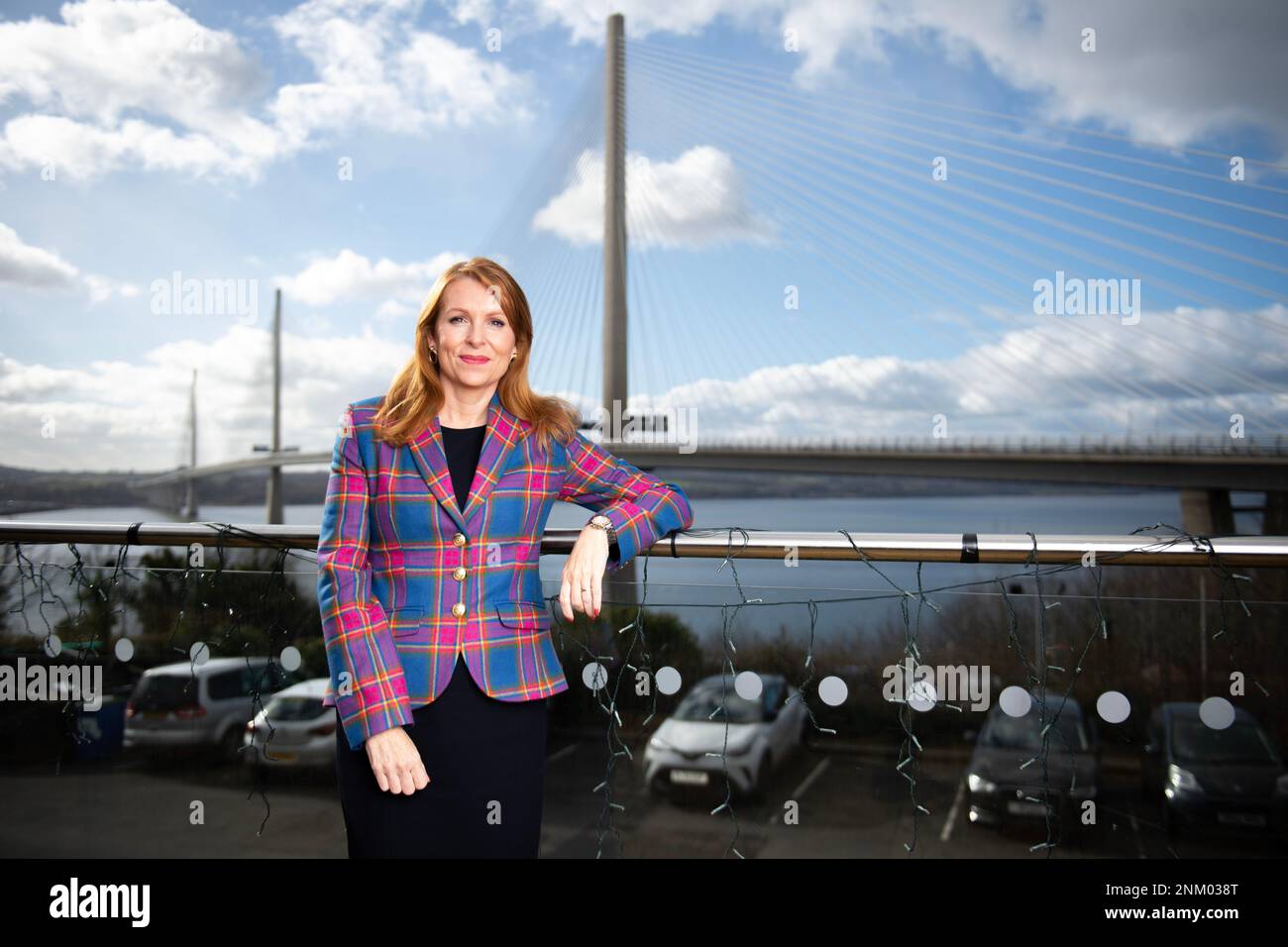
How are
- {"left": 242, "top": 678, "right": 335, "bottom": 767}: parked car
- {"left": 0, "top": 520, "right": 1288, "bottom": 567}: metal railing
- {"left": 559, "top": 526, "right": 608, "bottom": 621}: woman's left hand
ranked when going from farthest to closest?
{"left": 242, "top": 678, "right": 335, "bottom": 767}: parked car → {"left": 0, "top": 520, "right": 1288, "bottom": 567}: metal railing → {"left": 559, "top": 526, "right": 608, "bottom": 621}: woman's left hand

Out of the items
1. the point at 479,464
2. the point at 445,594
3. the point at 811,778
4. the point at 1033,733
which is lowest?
the point at 811,778

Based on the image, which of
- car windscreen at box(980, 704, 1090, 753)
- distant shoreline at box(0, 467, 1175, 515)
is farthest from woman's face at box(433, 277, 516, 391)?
distant shoreline at box(0, 467, 1175, 515)

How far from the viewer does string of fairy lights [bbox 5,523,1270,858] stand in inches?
60.4

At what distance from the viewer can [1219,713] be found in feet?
4.89

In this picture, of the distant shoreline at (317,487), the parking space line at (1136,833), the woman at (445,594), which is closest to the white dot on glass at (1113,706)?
the parking space line at (1136,833)

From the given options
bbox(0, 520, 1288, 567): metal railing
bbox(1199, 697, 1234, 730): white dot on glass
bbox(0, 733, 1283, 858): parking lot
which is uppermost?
bbox(0, 520, 1288, 567): metal railing

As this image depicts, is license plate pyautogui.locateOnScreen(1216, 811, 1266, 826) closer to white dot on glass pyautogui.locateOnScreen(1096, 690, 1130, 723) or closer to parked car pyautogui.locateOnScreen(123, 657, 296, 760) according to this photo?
white dot on glass pyautogui.locateOnScreen(1096, 690, 1130, 723)

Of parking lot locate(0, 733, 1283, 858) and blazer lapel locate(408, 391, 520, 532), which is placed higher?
blazer lapel locate(408, 391, 520, 532)

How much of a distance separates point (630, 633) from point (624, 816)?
0.35m

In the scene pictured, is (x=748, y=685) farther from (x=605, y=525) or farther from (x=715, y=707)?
(x=605, y=525)

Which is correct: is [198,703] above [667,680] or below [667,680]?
below

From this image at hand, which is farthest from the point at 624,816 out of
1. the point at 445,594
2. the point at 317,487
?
the point at 317,487

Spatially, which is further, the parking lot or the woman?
the parking lot

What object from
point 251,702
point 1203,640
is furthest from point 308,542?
point 1203,640
